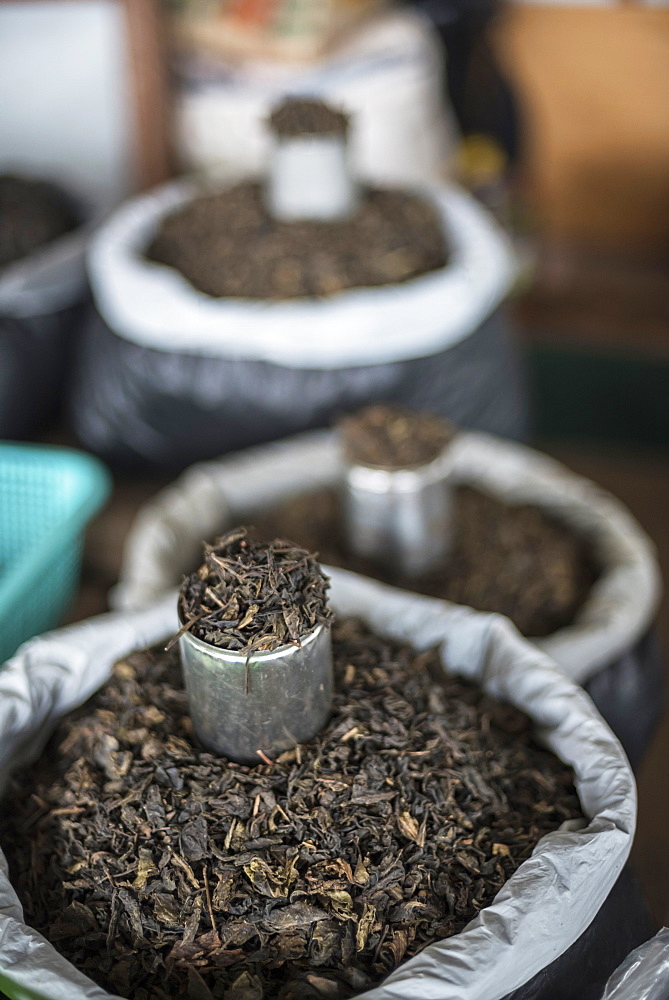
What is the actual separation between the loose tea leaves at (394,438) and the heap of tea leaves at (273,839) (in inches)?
11.6

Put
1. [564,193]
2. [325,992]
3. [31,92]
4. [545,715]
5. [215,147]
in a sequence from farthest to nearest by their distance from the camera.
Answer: [564,193] < [215,147] < [31,92] < [545,715] < [325,992]

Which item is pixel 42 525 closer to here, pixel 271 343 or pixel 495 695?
pixel 271 343

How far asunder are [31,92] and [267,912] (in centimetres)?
154

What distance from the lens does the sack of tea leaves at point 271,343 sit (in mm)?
1163

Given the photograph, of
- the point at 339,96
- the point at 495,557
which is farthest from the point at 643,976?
the point at 339,96

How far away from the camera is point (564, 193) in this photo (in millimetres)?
2338

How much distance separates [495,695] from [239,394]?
60cm

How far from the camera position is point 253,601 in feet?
1.98

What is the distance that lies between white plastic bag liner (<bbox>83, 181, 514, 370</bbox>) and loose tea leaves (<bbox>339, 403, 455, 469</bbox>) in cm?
19

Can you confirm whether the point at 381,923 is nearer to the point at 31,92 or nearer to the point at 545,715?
the point at 545,715

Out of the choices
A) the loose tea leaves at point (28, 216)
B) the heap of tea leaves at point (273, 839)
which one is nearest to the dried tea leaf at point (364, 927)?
the heap of tea leaves at point (273, 839)

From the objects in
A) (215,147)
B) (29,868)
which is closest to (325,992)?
(29,868)

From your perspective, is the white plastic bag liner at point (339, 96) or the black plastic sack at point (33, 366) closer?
the black plastic sack at point (33, 366)

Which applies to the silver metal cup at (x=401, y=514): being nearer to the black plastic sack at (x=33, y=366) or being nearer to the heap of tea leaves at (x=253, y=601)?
the heap of tea leaves at (x=253, y=601)
